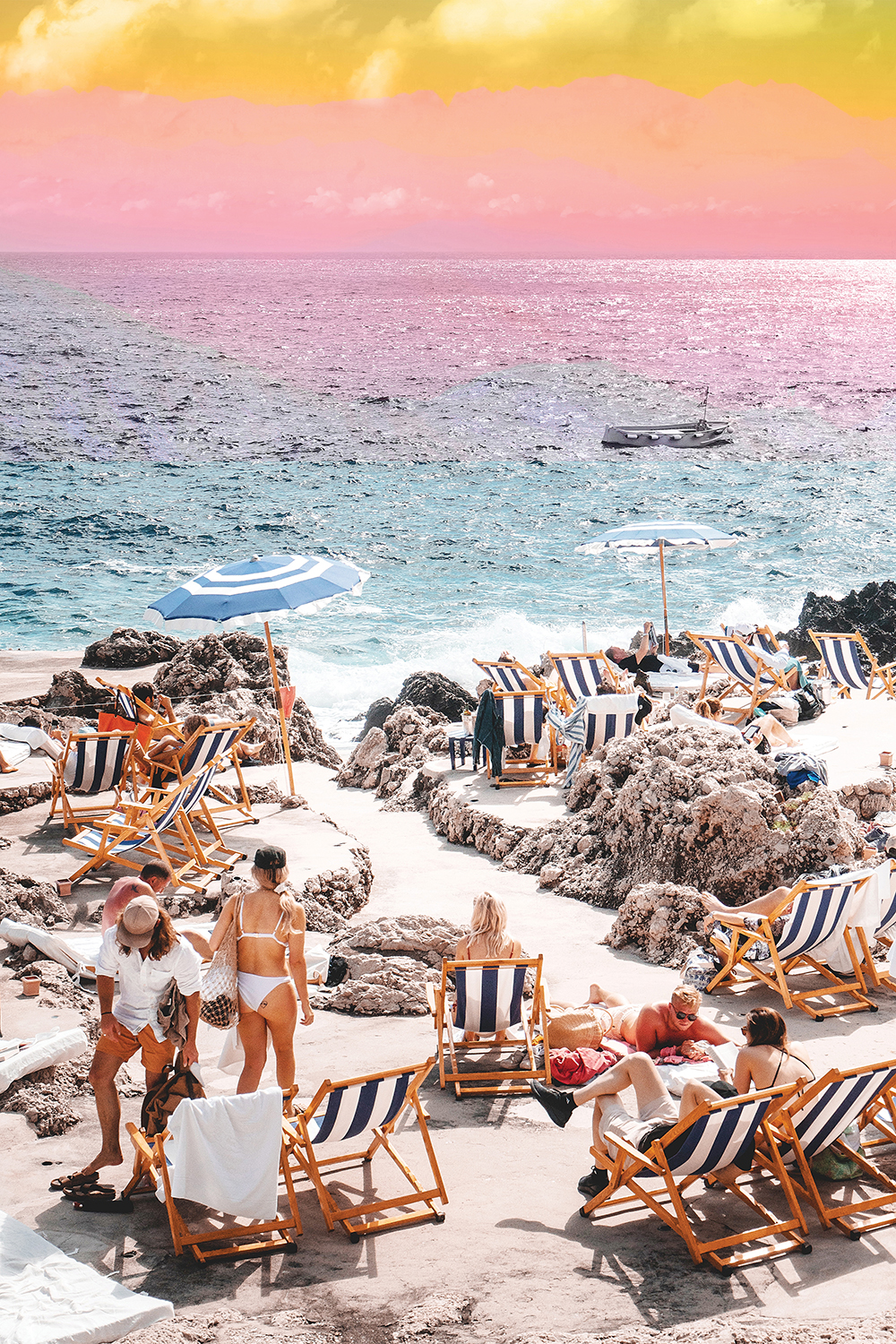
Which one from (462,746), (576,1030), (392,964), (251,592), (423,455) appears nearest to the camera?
(576,1030)

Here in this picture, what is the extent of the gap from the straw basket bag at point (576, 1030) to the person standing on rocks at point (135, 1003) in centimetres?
191

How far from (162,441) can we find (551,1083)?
62.9 m

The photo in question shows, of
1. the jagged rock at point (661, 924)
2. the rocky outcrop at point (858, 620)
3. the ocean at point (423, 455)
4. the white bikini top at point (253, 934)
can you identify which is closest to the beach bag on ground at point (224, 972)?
the white bikini top at point (253, 934)

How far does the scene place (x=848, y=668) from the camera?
14.7m

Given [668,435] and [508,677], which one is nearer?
[508,677]

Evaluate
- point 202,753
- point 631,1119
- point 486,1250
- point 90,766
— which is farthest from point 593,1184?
point 90,766

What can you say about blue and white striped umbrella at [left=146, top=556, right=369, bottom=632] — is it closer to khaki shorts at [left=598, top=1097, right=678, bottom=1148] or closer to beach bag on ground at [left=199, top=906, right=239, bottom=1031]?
beach bag on ground at [left=199, top=906, right=239, bottom=1031]

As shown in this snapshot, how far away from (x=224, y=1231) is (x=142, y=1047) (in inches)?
30.7

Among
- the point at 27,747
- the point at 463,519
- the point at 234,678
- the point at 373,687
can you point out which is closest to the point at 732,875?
the point at 27,747

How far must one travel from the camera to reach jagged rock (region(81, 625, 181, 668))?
1781 cm

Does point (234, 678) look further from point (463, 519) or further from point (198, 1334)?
point (463, 519)

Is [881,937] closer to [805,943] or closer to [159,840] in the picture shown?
[805,943]

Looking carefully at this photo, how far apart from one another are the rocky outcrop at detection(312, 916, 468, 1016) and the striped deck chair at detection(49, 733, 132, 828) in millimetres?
2996

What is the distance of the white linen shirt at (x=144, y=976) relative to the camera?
452 cm
